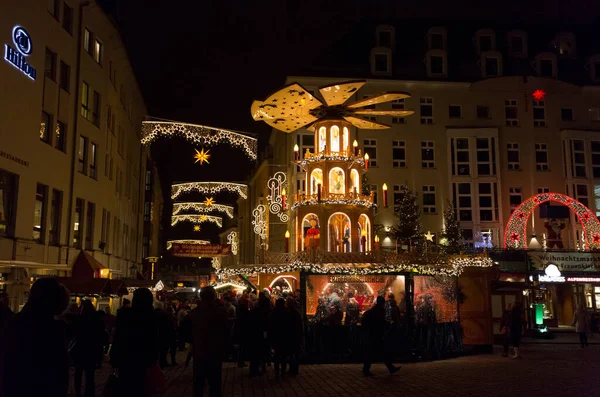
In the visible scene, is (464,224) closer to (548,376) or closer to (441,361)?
(441,361)

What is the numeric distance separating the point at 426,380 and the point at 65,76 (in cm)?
1887

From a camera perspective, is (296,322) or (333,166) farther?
(333,166)

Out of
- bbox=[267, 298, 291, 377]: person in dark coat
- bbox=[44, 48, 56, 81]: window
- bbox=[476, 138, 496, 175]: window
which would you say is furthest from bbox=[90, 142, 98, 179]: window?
bbox=[476, 138, 496, 175]: window

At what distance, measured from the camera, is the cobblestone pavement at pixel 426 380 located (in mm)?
12172

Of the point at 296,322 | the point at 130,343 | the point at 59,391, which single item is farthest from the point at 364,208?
the point at 59,391

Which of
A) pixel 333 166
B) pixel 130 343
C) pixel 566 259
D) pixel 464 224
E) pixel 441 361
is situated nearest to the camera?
pixel 130 343

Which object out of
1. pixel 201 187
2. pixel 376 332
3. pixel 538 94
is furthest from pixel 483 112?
pixel 376 332

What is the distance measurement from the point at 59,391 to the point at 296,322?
1057 cm

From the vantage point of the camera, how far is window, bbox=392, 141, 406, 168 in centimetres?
4194

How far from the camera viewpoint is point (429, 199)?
137 ft

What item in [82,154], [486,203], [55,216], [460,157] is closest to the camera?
[55,216]

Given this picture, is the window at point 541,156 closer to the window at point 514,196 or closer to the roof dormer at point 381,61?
the window at point 514,196

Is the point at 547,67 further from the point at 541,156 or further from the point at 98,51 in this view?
the point at 98,51

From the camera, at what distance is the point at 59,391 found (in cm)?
445
